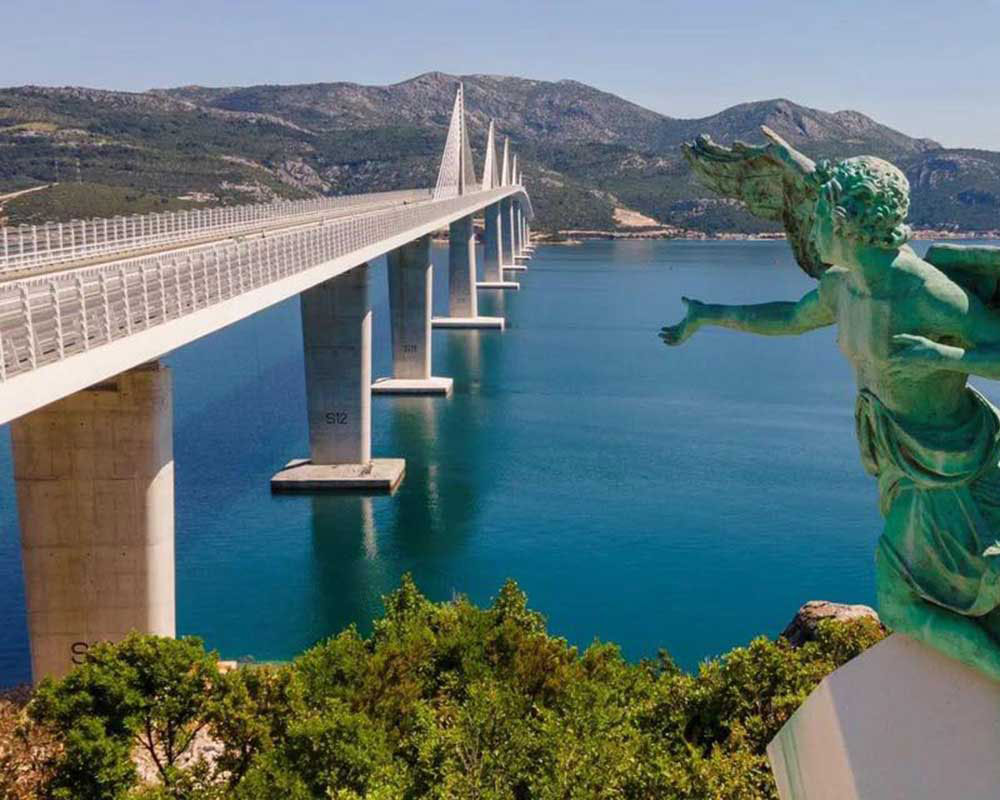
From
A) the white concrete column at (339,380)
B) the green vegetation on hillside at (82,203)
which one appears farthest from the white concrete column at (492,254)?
the white concrete column at (339,380)

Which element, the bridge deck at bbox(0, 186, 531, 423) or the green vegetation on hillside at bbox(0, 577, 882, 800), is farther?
the bridge deck at bbox(0, 186, 531, 423)

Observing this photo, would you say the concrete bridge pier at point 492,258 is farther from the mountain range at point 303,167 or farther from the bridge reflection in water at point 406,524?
the bridge reflection in water at point 406,524

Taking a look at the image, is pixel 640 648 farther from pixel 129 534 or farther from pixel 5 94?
pixel 5 94

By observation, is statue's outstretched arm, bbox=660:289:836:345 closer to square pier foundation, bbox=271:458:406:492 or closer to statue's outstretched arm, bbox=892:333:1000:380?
statue's outstretched arm, bbox=892:333:1000:380

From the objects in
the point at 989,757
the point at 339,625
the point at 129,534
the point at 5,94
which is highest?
the point at 5,94

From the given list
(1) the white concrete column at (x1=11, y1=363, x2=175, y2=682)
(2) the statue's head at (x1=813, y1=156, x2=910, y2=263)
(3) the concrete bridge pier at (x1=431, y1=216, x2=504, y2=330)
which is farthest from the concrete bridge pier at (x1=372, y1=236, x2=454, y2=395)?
(2) the statue's head at (x1=813, y1=156, x2=910, y2=263)

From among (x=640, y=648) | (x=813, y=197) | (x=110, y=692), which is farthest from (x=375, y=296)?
(x=813, y=197)

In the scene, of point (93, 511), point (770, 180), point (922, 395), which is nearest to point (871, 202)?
point (922, 395)
